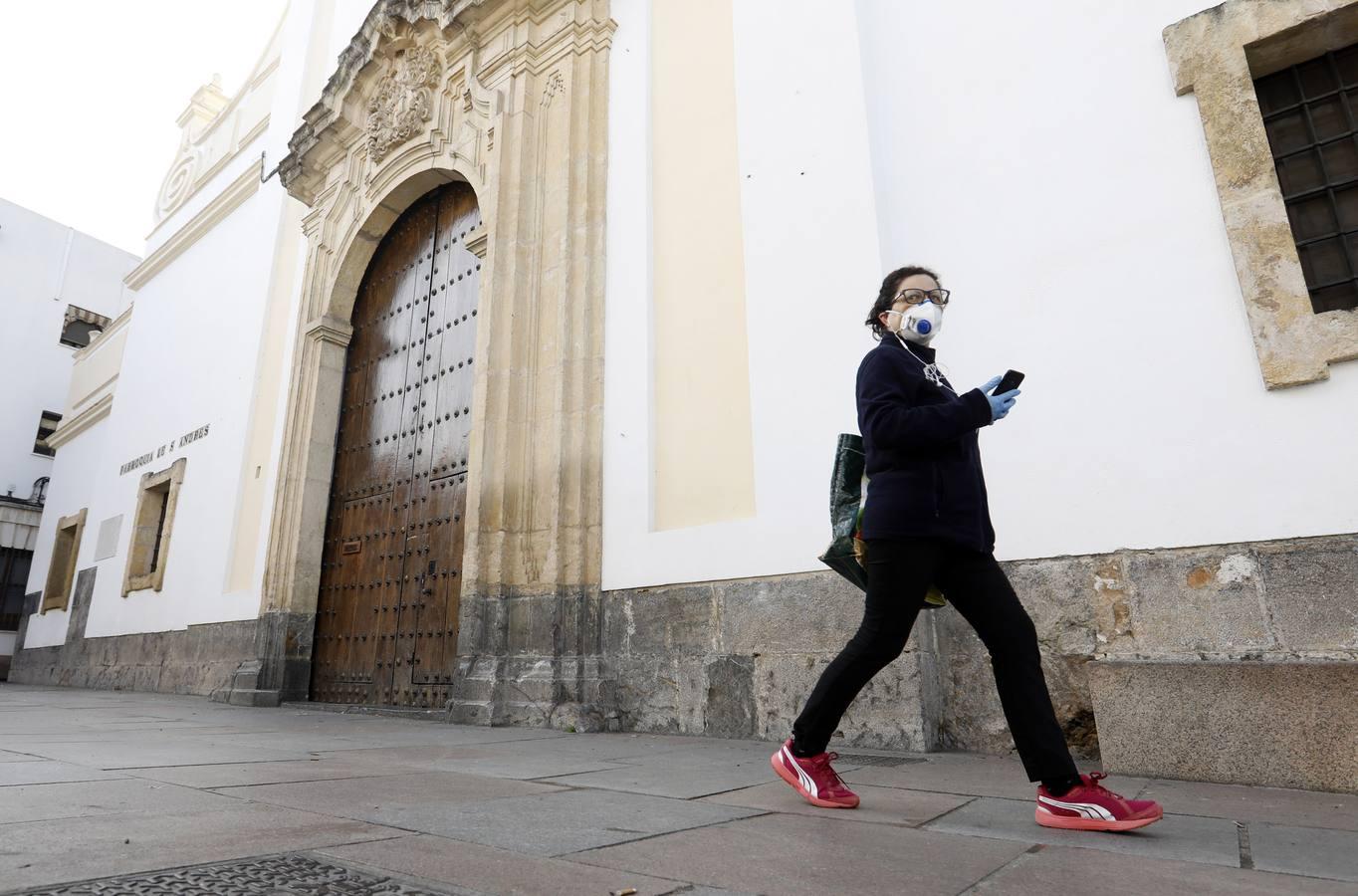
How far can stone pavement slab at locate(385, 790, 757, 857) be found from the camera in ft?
5.61

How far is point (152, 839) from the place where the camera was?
1599 millimetres

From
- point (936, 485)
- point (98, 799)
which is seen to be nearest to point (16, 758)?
point (98, 799)

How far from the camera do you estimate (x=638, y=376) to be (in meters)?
5.02

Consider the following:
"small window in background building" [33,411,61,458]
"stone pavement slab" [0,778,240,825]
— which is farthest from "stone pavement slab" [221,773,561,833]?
"small window in background building" [33,411,61,458]

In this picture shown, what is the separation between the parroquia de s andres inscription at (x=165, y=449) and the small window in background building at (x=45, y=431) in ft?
27.2

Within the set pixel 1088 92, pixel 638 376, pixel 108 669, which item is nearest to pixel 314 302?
pixel 638 376

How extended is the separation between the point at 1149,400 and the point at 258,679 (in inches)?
275

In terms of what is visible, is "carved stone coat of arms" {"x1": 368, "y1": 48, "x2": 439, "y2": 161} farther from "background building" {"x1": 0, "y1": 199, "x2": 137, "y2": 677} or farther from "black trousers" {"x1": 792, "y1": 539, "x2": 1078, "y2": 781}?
"background building" {"x1": 0, "y1": 199, "x2": 137, "y2": 677}

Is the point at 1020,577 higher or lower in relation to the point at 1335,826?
higher

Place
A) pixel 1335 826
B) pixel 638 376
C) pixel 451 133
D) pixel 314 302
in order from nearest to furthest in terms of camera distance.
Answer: pixel 1335 826 → pixel 638 376 → pixel 451 133 → pixel 314 302

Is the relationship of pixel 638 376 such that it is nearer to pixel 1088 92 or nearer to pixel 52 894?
pixel 1088 92

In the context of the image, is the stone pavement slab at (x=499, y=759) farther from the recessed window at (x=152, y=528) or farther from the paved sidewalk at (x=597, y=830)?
the recessed window at (x=152, y=528)

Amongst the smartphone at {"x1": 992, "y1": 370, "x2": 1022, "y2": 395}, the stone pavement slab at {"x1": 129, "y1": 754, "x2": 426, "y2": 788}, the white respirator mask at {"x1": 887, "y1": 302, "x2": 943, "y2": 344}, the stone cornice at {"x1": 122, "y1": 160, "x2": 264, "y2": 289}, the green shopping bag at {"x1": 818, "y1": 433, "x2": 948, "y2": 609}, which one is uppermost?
the stone cornice at {"x1": 122, "y1": 160, "x2": 264, "y2": 289}

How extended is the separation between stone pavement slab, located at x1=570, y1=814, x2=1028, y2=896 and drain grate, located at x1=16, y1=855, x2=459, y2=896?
40cm
